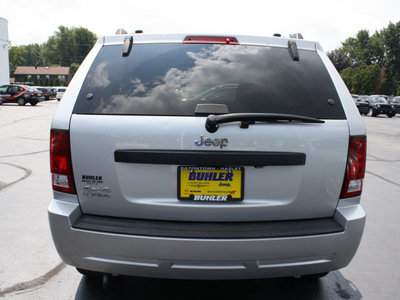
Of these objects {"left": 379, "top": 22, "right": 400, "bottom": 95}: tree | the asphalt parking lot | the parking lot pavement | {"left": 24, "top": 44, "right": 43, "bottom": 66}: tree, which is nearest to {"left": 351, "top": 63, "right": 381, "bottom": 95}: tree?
{"left": 379, "top": 22, "right": 400, "bottom": 95}: tree

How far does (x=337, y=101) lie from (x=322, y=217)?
785mm

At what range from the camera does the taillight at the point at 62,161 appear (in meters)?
2.42

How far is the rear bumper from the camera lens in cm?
225

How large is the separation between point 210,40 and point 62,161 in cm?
137

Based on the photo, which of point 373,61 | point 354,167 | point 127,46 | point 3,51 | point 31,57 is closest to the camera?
point 354,167

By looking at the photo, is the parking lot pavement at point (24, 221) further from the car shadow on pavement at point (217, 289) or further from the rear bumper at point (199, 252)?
the rear bumper at point (199, 252)

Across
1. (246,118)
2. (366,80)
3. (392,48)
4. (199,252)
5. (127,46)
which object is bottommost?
(366,80)

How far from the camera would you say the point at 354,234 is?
2.42 metres

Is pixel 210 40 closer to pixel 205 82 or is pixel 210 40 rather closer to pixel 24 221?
pixel 205 82

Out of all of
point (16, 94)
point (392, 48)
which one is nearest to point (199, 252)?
point (16, 94)

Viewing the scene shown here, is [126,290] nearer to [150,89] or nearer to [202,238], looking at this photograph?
[202,238]

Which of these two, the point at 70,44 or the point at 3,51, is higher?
the point at 70,44

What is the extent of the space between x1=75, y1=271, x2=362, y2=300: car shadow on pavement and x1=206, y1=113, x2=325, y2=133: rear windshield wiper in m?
1.45

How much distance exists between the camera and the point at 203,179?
7.76 feet
